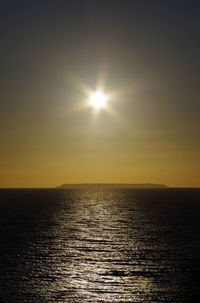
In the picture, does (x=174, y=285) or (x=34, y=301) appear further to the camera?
(x=174, y=285)

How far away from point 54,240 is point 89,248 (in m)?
14.0

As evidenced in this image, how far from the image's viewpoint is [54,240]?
7975 cm

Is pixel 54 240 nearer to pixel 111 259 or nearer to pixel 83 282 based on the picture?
pixel 111 259

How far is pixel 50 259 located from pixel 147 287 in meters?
21.8

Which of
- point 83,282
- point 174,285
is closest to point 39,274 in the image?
point 83,282

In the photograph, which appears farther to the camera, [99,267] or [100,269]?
[99,267]

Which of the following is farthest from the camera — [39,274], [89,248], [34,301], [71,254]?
[89,248]

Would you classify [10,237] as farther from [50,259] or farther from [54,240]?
[50,259]

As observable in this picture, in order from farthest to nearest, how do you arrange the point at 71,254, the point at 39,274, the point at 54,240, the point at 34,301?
the point at 54,240, the point at 71,254, the point at 39,274, the point at 34,301

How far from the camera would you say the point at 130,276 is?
47.8 meters

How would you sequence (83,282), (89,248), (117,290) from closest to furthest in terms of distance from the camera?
(117,290) < (83,282) < (89,248)

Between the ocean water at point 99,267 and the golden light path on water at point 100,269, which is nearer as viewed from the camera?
the ocean water at point 99,267

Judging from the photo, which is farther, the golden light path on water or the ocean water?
the golden light path on water

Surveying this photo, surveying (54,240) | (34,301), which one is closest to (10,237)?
(54,240)
